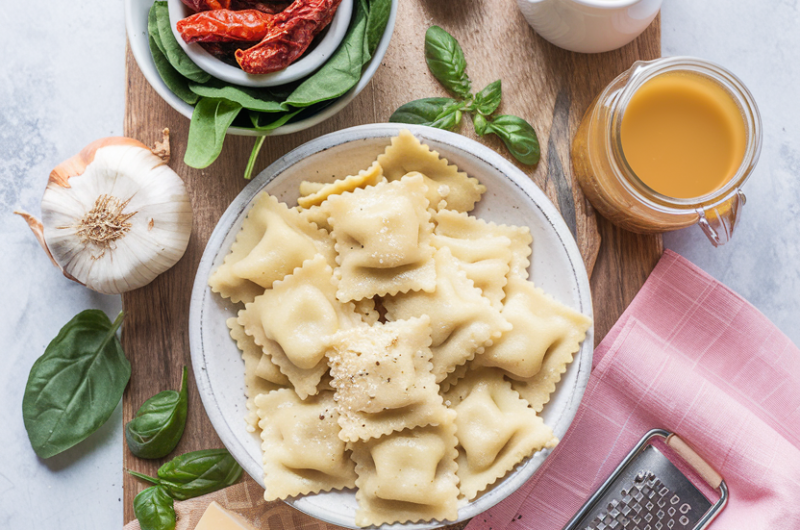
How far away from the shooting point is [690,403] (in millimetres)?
2418

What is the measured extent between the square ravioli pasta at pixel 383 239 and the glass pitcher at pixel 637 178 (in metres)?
0.65

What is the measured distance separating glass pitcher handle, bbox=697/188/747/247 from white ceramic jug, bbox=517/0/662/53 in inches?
27.1

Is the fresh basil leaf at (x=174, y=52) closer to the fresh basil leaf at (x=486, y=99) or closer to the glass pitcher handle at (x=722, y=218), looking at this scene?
the fresh basil leaf at (x=486, y=99)

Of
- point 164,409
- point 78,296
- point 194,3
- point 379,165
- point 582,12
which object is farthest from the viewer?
point 78,296

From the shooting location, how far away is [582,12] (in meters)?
2.07

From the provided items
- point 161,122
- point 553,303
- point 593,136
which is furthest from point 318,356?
point 593,136

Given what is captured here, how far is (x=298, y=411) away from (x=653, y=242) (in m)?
1.50

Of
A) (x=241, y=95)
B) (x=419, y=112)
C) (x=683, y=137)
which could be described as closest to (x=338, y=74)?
(x=241, y=95)

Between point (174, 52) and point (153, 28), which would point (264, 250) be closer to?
point (174, 52)

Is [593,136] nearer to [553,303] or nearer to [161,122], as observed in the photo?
[553,303]

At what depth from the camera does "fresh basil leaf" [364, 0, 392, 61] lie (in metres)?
2.03

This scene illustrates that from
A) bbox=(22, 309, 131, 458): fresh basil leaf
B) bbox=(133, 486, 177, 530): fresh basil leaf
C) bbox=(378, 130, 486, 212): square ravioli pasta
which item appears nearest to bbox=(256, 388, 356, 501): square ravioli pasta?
bbox=(133, 486, 177, 530): fresh basil leaf

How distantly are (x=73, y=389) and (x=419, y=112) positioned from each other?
1.69 metres

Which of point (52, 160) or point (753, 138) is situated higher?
point (753, 138)
